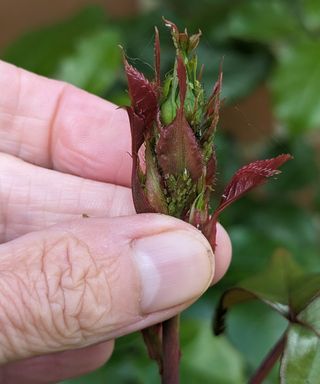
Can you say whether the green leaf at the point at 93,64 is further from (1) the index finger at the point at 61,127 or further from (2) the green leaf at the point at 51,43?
(1) the index finger at the point at 61,127

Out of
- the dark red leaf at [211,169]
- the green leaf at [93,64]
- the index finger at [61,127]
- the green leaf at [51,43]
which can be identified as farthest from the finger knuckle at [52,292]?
the green leaf at [51,43]

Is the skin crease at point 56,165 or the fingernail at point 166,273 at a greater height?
the fingernail at point 166,273

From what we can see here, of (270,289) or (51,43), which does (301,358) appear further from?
(51,43)

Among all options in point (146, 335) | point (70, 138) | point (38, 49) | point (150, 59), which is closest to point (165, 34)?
point (150, 59)

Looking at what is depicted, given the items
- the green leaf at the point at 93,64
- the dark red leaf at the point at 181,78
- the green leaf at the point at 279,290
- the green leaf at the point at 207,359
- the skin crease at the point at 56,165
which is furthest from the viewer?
the green leaf at the point at 93,64

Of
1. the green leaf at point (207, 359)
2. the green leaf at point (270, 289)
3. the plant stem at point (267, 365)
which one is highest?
the green leaf at point (270, 289)

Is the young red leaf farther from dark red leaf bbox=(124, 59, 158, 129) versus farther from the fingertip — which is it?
the fingertip
